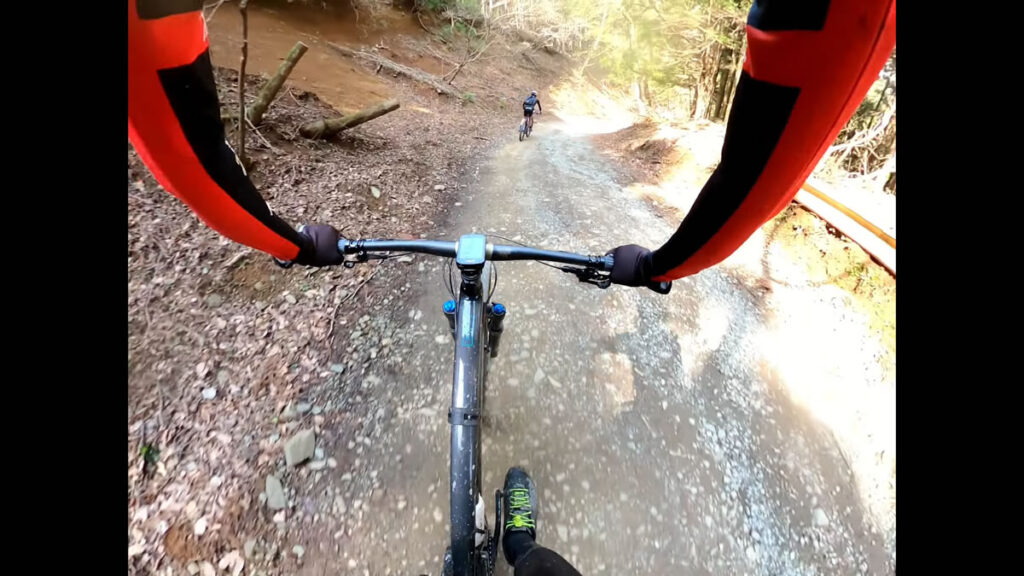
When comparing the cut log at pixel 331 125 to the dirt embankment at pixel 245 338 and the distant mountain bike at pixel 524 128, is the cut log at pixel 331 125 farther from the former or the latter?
the distant mountain bike at pixel 524 128

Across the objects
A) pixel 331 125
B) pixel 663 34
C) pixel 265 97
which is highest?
pixel 663 34

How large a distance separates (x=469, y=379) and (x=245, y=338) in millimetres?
2548

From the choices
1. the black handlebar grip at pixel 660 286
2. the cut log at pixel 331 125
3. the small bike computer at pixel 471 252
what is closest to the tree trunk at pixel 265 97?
the cut log at pixel 331 125

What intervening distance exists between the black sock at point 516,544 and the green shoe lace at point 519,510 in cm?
5

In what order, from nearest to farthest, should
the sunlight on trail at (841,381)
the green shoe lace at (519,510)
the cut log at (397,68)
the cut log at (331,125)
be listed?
the green shoe lace at (519,510) → the sunlight on trail at (841,381) → the cut log at (331,125) → the cut log at (397,68)

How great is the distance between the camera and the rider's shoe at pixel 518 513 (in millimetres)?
1946

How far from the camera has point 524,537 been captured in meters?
2.00

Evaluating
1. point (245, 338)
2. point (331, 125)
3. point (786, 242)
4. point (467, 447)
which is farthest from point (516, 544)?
point (331, 125)

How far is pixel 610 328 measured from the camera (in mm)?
3922

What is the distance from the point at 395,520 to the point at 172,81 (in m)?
2.44

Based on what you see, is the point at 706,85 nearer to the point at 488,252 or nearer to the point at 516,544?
the point at 488,252

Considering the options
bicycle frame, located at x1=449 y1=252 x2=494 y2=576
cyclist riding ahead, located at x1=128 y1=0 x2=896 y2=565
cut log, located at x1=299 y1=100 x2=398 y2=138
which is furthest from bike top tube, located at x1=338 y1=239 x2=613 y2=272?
cut log, located at x1=299 y1=100 x2=398 y2=138

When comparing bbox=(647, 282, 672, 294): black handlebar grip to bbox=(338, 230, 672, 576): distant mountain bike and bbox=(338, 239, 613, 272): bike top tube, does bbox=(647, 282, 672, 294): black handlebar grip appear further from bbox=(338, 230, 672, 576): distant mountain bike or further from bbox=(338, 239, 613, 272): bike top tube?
bbox=(338, 239, 613, 272): bike top tube
